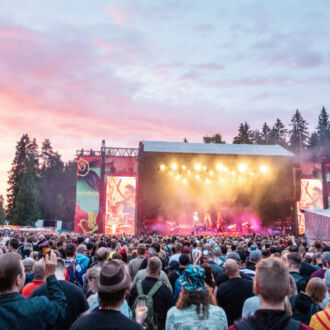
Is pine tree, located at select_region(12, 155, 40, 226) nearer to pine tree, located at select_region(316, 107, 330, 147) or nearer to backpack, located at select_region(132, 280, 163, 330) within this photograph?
backpack, located at select_region(132, 280, 163, 330)

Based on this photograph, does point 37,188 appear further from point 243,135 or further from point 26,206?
point 243,135

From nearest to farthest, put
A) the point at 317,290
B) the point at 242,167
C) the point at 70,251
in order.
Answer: the point at 317,290 → the point at 70,251 → the point at 242,167

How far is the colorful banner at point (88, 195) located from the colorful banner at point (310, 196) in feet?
53.1

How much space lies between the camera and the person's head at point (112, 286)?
2135mm

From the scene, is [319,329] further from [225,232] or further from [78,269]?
[225,232]

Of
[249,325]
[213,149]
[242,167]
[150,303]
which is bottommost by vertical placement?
[150,303]

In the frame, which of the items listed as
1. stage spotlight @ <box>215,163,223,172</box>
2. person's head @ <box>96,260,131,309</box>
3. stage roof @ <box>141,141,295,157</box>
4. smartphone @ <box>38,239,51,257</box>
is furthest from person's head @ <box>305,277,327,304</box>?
stage spotlight @ <box>215,163,223,172</box>

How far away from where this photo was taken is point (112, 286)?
215 cm

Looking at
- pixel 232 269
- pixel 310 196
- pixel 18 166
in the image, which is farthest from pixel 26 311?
pixel 18 166

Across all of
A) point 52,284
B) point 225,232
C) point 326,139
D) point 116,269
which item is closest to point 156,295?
point 52,284

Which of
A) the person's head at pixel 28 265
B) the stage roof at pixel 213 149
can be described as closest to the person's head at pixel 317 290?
the person's head at pixel 28 265

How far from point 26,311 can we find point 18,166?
6227 centimetres

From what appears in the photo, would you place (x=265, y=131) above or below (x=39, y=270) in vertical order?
above

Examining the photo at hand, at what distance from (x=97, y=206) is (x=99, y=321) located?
25.1 meters
